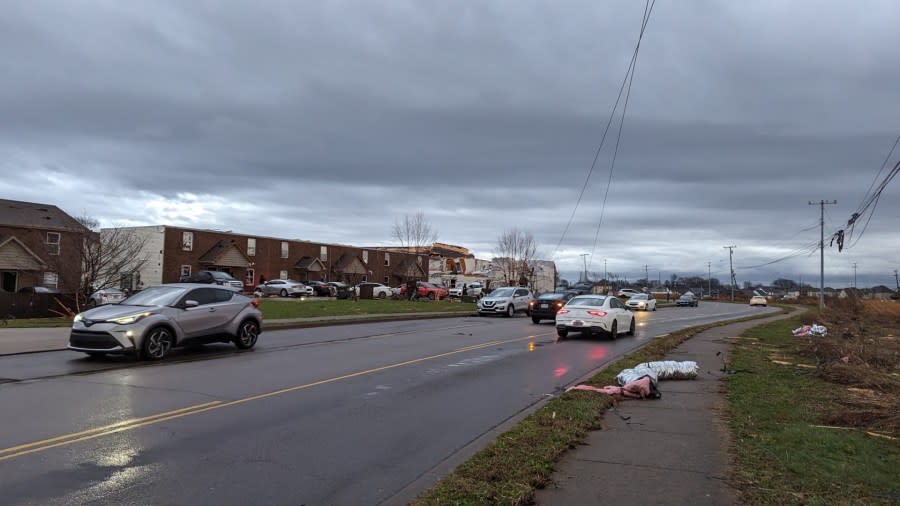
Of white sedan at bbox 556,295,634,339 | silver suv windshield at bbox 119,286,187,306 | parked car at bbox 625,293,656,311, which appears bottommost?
parked car at bbox 625,293,656,311

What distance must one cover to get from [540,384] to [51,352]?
1086 cm

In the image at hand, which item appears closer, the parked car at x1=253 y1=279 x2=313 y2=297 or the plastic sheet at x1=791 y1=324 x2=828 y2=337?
the plastic sheet at x1=791 y1=324 x2=828 y2=337

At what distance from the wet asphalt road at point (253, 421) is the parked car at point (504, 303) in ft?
60.0

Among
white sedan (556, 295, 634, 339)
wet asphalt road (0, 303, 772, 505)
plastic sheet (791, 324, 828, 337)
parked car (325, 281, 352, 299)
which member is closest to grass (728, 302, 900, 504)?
wet asphalt road (0, 303, 772, 505)

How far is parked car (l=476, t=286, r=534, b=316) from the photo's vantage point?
3316 centimetres

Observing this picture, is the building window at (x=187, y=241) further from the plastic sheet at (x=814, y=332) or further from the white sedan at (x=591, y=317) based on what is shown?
the plastic sheet at (x=814, y=332)

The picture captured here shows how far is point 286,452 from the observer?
6238 mm

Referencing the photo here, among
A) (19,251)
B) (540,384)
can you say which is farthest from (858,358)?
(19,251)

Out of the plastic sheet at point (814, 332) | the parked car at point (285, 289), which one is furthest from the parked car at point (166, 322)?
the parked car at point (285, 289)

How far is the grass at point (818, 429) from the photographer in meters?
5.26

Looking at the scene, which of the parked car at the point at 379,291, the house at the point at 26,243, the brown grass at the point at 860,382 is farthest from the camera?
the parked car at the point at 379,291

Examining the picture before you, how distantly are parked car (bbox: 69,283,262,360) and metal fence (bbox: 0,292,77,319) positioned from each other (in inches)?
581

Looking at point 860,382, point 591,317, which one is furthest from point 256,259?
point 860,382

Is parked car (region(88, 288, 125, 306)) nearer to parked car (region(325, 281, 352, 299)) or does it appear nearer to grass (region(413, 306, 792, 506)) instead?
parked car (region(325, 281, 352, 299))
